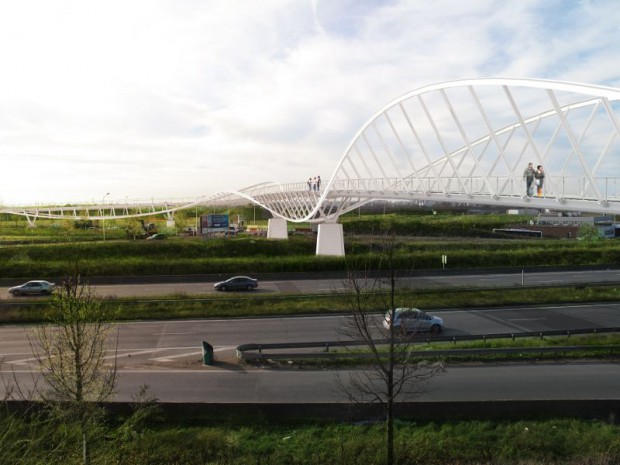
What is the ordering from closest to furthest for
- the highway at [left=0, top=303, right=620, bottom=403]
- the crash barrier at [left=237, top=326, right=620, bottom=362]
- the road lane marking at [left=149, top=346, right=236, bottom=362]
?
the highway at [left=0, top=303, right=620, bottom=403] → the crash barrier at [left=237, top=326, right=620, bottom=362] → the road lane marking at [left=149, top=346, right=236, bottom=362]

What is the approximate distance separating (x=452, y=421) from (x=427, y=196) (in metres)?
19.6

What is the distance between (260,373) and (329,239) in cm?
3030

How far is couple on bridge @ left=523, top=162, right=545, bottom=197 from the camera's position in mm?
19953

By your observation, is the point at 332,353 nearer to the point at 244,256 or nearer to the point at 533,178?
the point at 533,178

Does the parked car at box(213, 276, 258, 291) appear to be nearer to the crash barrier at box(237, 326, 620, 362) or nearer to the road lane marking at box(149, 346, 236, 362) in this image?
the road lane marking at box(149, 346, 236, 362)

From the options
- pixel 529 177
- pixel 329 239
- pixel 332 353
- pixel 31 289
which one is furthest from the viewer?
pixel 329 239

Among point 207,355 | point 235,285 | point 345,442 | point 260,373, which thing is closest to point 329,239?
point 235,285

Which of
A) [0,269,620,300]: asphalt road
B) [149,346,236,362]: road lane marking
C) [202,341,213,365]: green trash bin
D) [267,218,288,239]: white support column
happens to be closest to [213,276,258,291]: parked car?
[0,269,620,300]: asphalt road

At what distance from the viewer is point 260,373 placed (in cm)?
1472

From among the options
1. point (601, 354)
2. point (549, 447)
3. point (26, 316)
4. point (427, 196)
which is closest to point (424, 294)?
point (427, 196)

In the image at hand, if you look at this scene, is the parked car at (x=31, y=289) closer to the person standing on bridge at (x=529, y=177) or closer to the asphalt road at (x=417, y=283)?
the asphalt road at (x=417, y=283)

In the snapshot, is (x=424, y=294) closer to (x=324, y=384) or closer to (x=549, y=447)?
(x=324, y=384)

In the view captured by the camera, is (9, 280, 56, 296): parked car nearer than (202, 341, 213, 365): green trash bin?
No

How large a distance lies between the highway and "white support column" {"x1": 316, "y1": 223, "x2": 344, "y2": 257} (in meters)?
23.5
